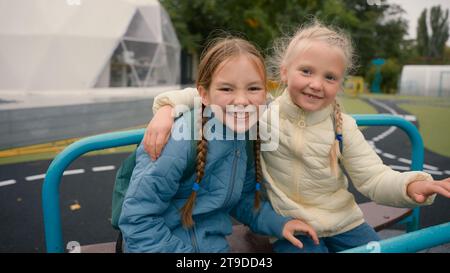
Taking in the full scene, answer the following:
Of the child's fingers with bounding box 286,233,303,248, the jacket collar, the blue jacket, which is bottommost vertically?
the child's fingers with bounding box 286,233,303,248

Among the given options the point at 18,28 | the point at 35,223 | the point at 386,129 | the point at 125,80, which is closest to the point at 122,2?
the point at 125,80

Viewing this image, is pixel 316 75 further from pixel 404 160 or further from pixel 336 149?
pixel 404 160

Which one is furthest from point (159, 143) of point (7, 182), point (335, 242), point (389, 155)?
point (389, 155)

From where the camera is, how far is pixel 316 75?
4.75 feet

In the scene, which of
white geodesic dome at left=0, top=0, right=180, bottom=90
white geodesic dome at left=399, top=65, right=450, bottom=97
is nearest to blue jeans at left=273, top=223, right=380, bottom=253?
white geodesic dome at left=0, top=0, right=180, bottom=90

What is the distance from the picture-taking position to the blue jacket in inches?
49.9

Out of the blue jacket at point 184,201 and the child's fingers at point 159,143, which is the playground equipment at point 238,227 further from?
the child's fingers at point 159,143

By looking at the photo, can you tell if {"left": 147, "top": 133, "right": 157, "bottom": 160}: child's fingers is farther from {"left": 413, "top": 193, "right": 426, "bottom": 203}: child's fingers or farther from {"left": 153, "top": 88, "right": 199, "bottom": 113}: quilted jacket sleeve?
{"left": 413, "top": 193, "right": 426, "bottom": 203}: child's fingers

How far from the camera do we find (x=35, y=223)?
2955mm

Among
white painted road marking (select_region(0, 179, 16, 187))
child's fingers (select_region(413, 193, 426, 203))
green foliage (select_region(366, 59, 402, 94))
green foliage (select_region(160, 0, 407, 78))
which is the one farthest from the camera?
green foliage (select_region(366, 59, 402, 94))

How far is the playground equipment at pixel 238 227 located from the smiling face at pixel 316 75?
549mm

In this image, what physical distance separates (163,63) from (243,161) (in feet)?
38.3

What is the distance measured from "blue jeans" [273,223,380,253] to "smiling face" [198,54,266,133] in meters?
0.50
